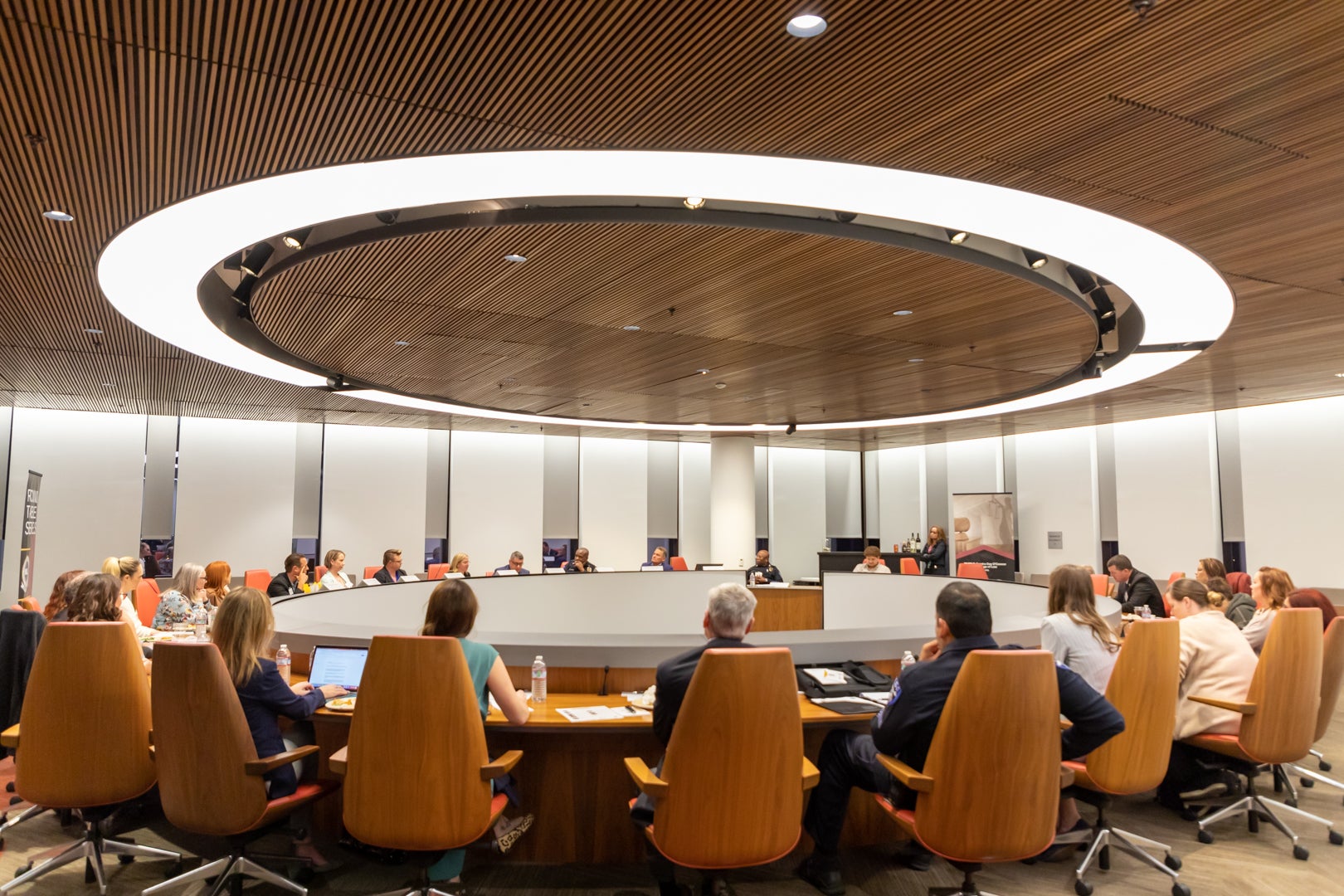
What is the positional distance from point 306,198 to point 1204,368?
26.7 feet

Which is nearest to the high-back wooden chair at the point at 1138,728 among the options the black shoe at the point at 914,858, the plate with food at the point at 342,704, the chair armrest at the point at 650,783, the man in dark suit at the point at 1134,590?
the black shoe at the point at 914,858

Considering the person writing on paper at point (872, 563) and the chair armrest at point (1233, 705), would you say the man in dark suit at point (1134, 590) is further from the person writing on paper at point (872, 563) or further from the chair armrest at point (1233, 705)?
the chair armrest at point (1233, 705)

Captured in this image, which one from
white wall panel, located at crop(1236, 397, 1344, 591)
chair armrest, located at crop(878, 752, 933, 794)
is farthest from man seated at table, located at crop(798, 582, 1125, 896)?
white wall panel, located at crop(1236, 397, 1344, 591)

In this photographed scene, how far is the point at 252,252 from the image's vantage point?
5645 millimetres

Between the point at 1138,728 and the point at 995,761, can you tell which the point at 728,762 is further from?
the point at 1138,728

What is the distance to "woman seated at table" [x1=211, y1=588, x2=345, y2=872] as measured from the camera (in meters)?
3.18

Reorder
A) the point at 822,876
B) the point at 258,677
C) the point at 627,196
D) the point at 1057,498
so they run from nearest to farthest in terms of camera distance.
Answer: the point at 258,677, the point at 822,876, the point at 627,196, the point at 1057,498

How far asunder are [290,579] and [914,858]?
6658mm

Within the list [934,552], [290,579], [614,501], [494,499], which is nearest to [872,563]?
[934,552]

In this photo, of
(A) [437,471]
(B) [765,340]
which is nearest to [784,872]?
(B) [765,340]

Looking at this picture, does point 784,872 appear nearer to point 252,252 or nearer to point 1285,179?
point 1285,179

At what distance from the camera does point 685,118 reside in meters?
3.22

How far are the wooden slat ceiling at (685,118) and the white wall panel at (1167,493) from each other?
6.56 metres

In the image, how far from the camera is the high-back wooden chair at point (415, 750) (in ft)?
9.43
